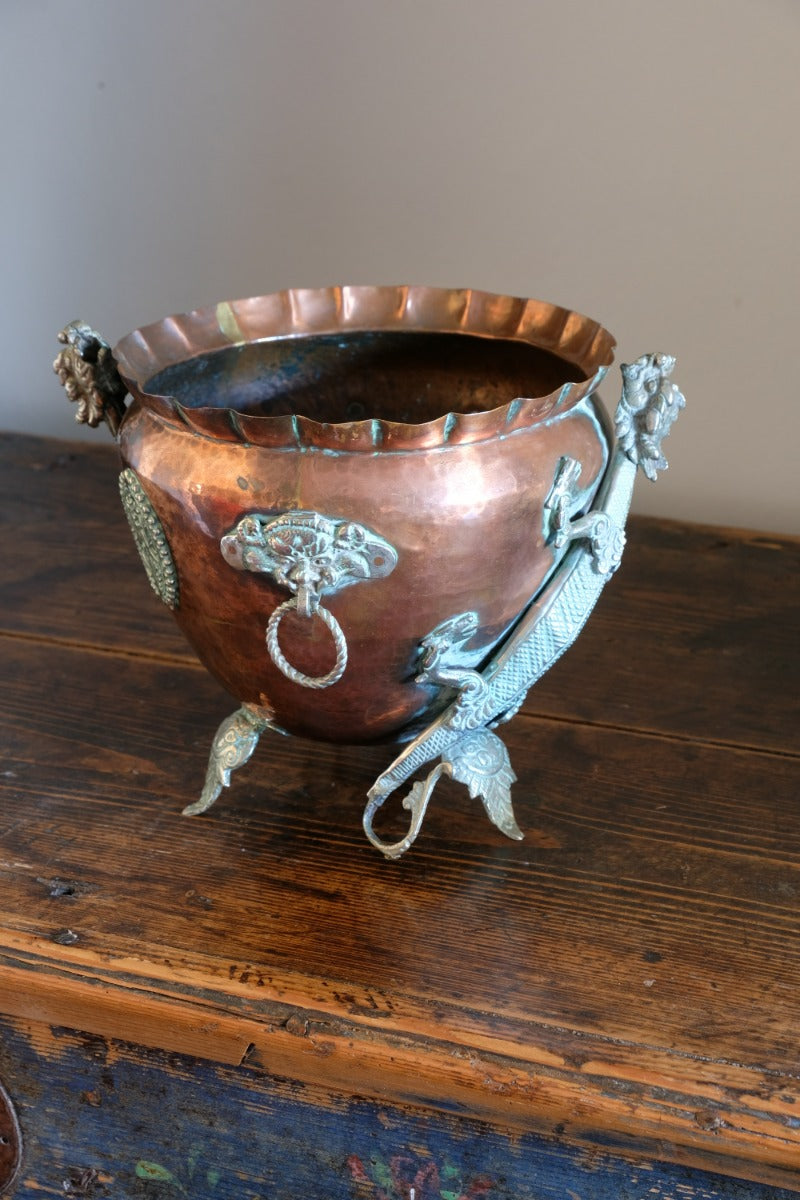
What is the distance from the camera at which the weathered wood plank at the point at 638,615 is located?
1.04m

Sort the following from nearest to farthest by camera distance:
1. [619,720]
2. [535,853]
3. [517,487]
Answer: [517,487], [535,853], [619,720]

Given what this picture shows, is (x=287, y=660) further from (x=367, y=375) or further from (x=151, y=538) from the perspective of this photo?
(x=367, y=375)

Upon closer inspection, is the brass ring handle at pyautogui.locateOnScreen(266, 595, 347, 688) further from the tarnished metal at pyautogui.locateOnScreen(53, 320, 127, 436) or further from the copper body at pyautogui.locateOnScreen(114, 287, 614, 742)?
the tarnished metal at pyautogui.locateOnScreen(53, 320, 127, 436)

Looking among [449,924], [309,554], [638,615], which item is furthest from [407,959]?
[638,615]

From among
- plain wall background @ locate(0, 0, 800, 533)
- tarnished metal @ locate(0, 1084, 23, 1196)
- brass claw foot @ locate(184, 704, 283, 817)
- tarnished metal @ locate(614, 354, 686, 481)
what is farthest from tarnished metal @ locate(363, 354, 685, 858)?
plain wall background @ locate(0, 0, 800, 533)

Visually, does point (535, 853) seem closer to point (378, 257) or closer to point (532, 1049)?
point (532, 1049)

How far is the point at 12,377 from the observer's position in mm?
1671

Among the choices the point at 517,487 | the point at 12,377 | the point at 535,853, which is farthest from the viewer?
the point at 12,377

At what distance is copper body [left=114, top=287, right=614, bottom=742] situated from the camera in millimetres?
668

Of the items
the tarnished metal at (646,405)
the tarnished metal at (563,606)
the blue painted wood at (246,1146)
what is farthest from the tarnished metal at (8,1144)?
the tarnished metal at (646,405)

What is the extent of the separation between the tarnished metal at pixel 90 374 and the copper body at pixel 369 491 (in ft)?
0.05

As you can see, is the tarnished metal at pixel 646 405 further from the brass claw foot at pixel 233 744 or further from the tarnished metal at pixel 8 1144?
the tarnished metal at pixel 8 1144

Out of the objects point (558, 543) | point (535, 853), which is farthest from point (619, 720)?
point (558, 543)

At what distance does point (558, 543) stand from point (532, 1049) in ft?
1.04
